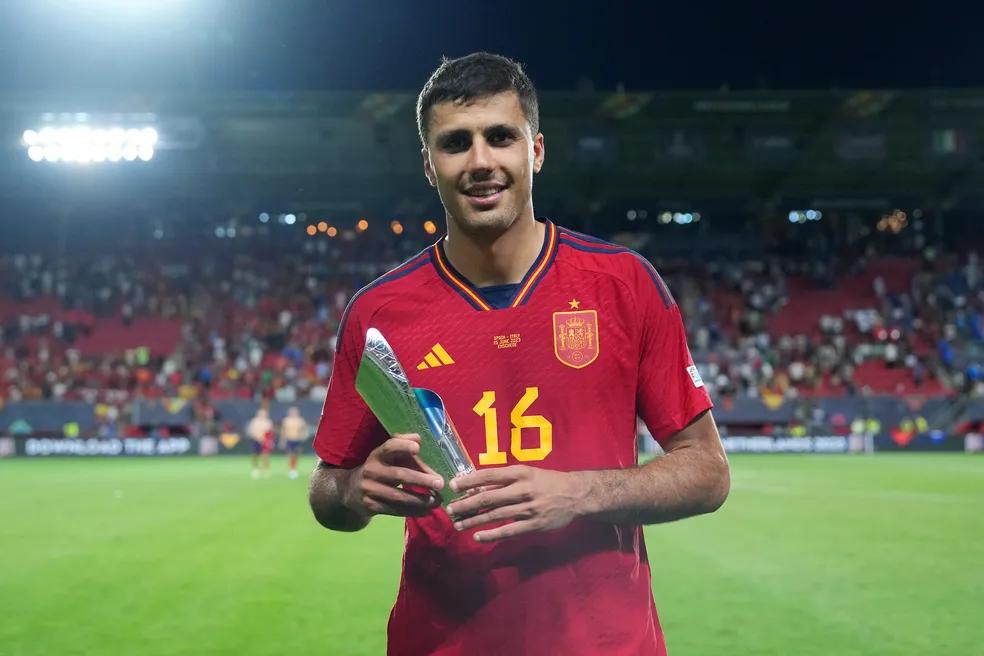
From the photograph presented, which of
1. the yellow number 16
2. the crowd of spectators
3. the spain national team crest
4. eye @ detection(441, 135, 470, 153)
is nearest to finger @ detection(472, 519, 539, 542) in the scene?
the yellow number 16

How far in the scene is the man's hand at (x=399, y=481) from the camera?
222cm

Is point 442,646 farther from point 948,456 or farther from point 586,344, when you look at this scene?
point 948,456

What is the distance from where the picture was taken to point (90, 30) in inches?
1299

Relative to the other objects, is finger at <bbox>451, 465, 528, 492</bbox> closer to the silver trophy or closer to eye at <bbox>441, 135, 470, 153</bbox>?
the silver trophy

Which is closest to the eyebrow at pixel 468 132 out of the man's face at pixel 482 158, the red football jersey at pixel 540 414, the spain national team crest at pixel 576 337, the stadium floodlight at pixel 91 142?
the man's face at pixel 482 158

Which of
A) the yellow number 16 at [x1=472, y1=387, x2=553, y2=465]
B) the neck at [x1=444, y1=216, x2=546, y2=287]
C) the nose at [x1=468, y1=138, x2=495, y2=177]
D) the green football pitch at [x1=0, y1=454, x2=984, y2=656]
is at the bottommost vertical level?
the green football pitch at [x1=0, y1=454, x2=984, y2=656]

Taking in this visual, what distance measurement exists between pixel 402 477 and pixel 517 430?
400 mm

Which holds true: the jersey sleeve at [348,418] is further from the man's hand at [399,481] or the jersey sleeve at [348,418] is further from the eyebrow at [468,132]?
the eyebrow at [468,132]

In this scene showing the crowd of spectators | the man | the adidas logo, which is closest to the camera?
the man

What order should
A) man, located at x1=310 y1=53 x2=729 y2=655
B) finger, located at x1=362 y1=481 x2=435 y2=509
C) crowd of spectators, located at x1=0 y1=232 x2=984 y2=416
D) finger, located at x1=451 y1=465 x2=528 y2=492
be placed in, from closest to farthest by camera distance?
finger, located at x1=451 y1=465 x2=528 y2=492 → finger, located at x1=362 y1=481 x2=435 y2=509 → man, located at x1=310 y1=53 x2=729 y2=655 → crowd of spectators, located at x1=0 y1=232 x2=984 y2=416

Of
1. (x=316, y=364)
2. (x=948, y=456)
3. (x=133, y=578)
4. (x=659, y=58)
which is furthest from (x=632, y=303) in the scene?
(x=659, y=58)

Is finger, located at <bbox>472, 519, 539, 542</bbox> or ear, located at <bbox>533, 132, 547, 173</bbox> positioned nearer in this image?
finger, located at <bbox>472, 519, 539, 542</bbox>

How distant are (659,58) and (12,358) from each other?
25.3m

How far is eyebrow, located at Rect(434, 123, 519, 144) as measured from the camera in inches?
99.6
